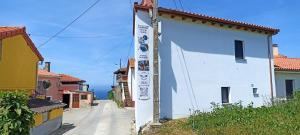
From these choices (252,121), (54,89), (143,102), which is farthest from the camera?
(54,89)

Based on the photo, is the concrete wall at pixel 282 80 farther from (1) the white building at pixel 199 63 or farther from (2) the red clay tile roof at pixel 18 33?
(2) the red clay tile roof at pixel 18 33

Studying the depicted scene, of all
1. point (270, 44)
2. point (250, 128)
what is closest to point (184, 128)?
point (250, 128)

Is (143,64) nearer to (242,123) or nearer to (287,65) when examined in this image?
(242,123)

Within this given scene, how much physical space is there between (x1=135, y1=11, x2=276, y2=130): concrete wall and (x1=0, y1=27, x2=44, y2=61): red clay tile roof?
7.17 metres

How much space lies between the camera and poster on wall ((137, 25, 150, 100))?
17305 mm

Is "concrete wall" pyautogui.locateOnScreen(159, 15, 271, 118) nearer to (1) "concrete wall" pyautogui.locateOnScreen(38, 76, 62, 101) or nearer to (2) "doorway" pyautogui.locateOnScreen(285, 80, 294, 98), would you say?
(2) "doorway" pyautogui.locateOnScreen(285, 80, 294, 98)

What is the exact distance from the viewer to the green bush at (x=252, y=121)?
12688 mm

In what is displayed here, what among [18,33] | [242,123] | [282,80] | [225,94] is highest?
[18,33]

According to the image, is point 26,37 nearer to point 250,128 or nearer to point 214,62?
point 214,62

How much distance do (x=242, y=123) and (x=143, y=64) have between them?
578 cm

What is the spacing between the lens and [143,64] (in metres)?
17.4

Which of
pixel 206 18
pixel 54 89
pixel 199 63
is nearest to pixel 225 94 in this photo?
pixel 199 63

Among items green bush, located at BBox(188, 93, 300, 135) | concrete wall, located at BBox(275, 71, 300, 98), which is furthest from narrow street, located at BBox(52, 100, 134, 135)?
concrete wall, located at BBox(275, 71, 300, 98)

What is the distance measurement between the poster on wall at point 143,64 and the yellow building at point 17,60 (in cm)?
724
